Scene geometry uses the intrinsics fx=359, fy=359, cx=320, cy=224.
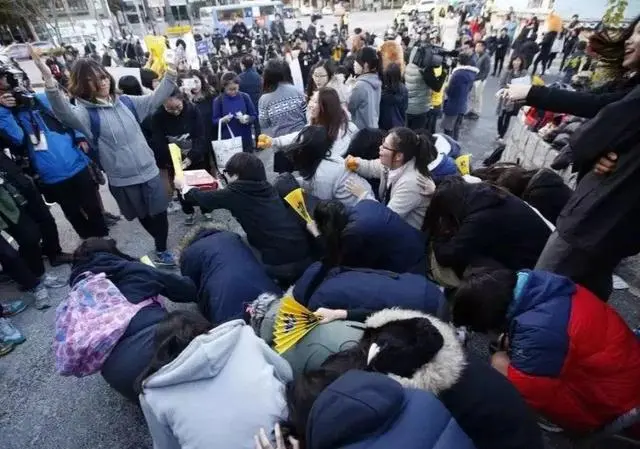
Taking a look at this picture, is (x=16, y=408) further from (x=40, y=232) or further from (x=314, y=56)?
(x=314, y=56)

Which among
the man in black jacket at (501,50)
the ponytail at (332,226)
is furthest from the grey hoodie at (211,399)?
the man in black jacket at (501,50)

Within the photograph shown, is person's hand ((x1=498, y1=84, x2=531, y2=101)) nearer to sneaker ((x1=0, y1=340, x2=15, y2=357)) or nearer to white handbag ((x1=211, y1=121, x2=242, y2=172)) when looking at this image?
white handbag ((x1=211, y1=121, x2=242, y2=172))

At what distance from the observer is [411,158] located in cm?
277

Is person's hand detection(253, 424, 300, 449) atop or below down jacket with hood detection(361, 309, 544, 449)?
below

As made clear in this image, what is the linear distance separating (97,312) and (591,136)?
2.59 m

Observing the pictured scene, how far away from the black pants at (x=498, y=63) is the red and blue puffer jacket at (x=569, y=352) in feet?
38.7

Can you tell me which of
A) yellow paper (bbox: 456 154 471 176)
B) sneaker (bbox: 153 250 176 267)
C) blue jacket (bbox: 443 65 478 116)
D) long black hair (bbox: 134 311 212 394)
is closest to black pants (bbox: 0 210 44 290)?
sneaker (bbox: 153 250 176 267)

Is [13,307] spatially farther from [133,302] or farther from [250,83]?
[250,83]

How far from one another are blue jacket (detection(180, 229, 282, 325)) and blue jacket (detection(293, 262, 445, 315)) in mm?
455

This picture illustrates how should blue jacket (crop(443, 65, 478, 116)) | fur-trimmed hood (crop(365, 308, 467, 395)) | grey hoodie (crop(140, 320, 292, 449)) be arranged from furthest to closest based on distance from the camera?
blue jacket (crop(443, 65, 478, 116)), grey hoodie (crop(140, 320, 292, 449)), fur-trimmed hood (crop(365, 308, 467, 395))

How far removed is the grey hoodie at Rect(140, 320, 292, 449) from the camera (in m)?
1.41

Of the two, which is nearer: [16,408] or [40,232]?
[16,408]

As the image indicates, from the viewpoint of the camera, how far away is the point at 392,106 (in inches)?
186

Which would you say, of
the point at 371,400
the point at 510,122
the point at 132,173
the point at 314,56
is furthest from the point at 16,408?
the point at 314,56
